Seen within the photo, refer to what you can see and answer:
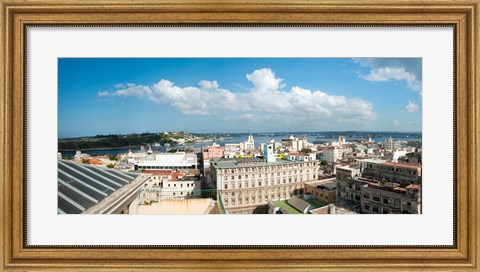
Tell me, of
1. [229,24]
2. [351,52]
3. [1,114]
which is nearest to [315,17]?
[351,52]

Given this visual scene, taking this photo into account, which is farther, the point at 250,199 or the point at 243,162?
the point at 243,162

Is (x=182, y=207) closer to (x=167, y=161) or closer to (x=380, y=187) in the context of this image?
(x=167, y=161)

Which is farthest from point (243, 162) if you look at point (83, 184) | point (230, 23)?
point (83, 184)

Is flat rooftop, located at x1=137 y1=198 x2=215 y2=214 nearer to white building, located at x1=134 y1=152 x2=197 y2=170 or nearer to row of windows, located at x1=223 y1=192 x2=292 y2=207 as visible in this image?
row of windows, located at x1=223 y1=192 x2=292 y2=207

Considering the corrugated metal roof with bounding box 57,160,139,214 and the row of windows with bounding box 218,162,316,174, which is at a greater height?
the row of windows with bounding box 218,162,316,174

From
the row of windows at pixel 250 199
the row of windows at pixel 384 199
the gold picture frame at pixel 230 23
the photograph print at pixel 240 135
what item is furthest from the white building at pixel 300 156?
the gold picture frame at pixel 230 23

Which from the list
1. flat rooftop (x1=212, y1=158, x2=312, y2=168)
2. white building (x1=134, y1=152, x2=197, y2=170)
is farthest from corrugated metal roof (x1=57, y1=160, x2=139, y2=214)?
flat rooftop (x1=212, y1=158, x2=312, y2=168)
